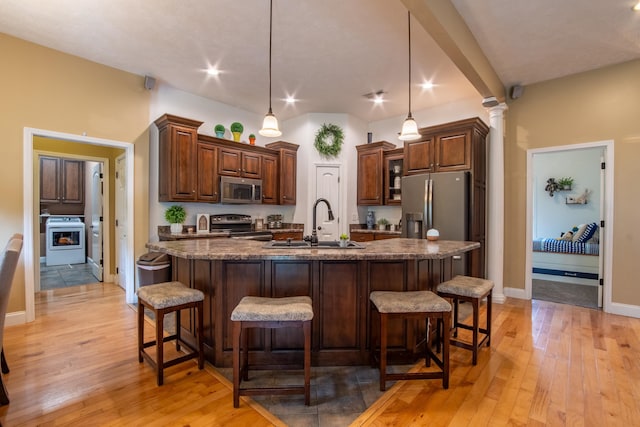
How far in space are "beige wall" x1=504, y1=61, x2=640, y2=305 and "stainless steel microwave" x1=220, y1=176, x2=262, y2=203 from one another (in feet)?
12.8

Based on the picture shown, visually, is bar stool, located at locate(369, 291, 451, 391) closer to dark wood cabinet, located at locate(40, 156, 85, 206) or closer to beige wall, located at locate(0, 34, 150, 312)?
beige wall, located at locate(0, 34, 150, 312)

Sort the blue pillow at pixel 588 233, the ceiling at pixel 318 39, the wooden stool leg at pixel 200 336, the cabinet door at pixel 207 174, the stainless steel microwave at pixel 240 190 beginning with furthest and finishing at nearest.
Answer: the blue pillow at pixel 588 233 < the stainless steel microwave at pixel 240 190 < the cabinet door at pixel 207 174 < the ceiling at pixel 318 39 < the wooden stool leg at pixel 200 336

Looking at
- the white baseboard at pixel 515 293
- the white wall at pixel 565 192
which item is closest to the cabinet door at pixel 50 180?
the white baseboard at pixel 515 293

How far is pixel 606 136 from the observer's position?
3699 mm

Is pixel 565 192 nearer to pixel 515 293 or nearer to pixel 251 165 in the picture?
pixel 515 293

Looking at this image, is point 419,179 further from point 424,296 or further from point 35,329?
point 35,329

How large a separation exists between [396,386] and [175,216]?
360 cm

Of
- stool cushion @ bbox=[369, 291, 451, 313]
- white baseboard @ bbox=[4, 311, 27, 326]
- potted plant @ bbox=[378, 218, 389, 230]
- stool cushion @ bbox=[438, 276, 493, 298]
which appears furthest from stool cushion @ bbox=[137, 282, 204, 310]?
potted plant @ bbox=[378, 218, 389, 230]

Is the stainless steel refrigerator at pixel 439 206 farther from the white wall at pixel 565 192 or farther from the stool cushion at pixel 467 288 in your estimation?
the white wall at pixel 565 192

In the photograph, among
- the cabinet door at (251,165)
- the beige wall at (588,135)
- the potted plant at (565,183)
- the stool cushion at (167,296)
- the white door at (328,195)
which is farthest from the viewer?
the potted plant at (565,183)

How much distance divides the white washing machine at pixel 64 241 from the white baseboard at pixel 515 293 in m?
8.26

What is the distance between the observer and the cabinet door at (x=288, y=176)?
5.45 m

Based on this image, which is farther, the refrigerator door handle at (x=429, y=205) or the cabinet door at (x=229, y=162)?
the cabinet door at (x=229, y=162)

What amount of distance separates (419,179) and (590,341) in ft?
8.20
